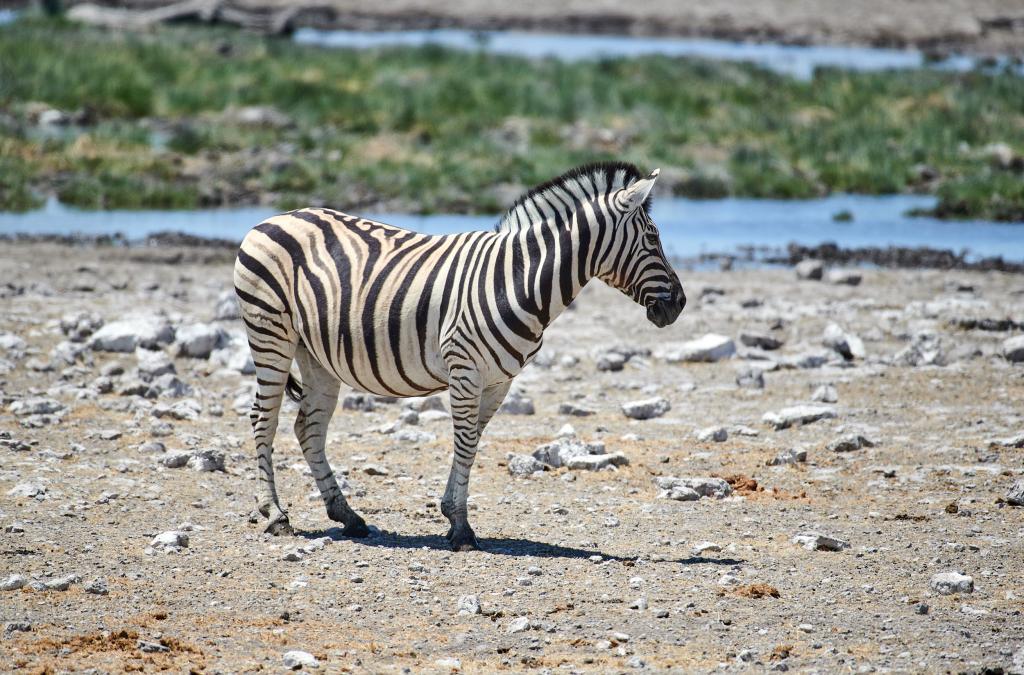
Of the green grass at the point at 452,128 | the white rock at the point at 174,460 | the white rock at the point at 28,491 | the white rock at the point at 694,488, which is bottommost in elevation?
the white rock at the point at 28,491

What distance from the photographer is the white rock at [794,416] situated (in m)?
12.0

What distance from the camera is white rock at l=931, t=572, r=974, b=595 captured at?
7934mm

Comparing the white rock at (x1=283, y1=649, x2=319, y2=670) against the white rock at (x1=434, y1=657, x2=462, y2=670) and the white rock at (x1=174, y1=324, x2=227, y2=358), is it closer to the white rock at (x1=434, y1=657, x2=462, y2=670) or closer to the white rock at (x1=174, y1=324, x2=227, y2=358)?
the white rock at (x1=434, y1=657, x2=462, y2=670)

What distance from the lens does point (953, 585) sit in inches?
312

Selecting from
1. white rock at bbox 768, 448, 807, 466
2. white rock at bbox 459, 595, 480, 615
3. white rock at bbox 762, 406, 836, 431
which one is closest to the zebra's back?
white rock at bbox 459, 595, 480, 615

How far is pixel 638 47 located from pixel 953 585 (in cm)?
4492

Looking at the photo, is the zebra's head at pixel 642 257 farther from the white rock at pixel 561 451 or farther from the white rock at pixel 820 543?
the white rock at pixel 561 451

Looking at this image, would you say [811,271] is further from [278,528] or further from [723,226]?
[278,528]

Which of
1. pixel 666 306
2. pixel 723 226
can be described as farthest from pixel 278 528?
pixel 723 226

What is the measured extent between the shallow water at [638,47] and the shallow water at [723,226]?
17837 mm

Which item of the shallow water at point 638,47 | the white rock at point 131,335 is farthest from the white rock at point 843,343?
the shallow water at point 638,47

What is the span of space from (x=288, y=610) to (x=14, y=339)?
710 centimetres

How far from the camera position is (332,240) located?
31.1 feet

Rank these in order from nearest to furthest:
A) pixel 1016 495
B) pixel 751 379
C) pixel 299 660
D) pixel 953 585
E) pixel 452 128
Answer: pixel 299 660, pixel 953 585, pixel 1016 495, pixel 751 379, pixel 452 128
